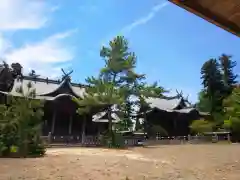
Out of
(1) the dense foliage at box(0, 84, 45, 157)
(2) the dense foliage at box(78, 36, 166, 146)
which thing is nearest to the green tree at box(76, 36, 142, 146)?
(2) the dense foliage at box(78, 36, 166, 146)

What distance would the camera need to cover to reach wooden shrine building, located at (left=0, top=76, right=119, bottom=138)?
85.3ft

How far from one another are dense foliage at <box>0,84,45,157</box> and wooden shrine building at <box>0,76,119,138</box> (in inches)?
382

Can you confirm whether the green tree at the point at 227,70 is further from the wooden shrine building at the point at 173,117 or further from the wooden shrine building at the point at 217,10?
the wooden shrine building at the point at 217,10

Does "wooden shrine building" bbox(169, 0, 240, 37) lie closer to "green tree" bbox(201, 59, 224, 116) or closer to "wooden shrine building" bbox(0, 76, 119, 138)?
"wooden shrine building" bbox(0, 76, 119, 138)

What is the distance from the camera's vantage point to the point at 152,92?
85.7 feet

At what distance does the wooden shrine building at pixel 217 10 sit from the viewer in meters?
2.39

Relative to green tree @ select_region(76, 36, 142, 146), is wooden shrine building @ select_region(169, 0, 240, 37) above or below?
below

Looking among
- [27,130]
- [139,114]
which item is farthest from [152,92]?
[27,130]

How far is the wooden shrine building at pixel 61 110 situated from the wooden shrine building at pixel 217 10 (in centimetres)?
2184

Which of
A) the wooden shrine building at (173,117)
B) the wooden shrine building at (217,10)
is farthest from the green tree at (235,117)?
the wooden shrine building at (217,10)

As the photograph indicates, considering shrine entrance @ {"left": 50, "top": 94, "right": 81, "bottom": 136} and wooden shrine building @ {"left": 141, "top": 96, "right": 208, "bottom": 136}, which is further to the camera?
wooden shrine building @ {"left": 141, "top": 96, "right": 208, "bottom": 136}

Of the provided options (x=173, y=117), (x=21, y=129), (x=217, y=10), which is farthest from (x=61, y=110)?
(x=217, y=10)

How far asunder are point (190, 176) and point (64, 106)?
715 inches

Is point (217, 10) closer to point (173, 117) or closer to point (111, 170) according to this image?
point (111, 170)
